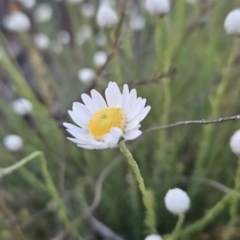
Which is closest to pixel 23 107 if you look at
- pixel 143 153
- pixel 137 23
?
pixel 143 153

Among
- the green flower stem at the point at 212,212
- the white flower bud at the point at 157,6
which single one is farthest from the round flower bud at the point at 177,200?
the white flower bud at the point at 157,6

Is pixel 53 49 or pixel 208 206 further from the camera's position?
pixel 53 49

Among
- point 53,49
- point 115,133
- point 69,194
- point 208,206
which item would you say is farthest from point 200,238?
point 53,49

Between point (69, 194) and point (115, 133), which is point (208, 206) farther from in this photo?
point (115, 133)

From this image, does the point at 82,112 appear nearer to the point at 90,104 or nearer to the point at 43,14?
the point at 90,104

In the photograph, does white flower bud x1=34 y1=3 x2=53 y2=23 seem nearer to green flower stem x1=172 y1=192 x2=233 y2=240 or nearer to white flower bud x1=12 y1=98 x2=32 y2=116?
white flower bud x1=12 y1=98 x2=32 y2=116

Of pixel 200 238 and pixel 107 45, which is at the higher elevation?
pixel 107 45

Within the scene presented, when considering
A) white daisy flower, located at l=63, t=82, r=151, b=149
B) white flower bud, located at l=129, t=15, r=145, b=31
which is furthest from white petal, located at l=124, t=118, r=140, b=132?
white flower bud, located at l=129, t=15, r=145, b=31
